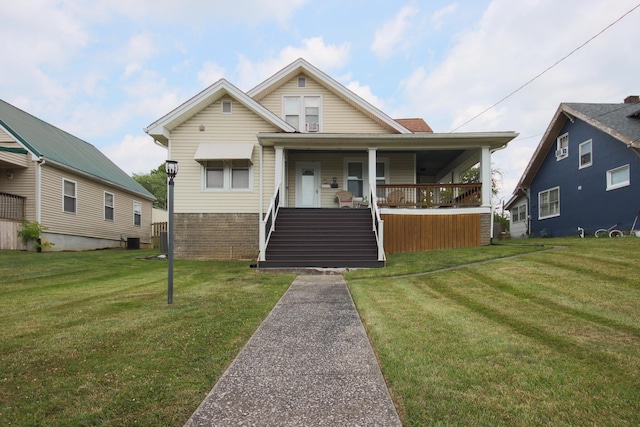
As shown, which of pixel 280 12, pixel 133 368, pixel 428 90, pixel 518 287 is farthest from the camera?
pixel 428 90

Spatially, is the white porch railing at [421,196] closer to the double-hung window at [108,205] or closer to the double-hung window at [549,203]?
the double-hung window at [549,203]

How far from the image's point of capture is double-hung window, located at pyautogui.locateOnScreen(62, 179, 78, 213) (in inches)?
575

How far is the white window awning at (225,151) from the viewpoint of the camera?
11.7 meters

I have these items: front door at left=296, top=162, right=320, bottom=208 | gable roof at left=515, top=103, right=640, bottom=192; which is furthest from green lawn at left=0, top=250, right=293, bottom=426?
gable roof at left=515, top=103, right=640, bottom=192

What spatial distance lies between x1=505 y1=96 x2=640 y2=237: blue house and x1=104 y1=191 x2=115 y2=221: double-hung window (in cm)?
2185

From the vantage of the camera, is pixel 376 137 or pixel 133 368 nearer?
pixel 133 368

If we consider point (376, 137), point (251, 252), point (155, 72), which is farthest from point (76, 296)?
point (155, 72)

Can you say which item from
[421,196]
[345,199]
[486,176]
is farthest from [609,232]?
[345,199]

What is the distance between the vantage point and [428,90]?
17.3 meters

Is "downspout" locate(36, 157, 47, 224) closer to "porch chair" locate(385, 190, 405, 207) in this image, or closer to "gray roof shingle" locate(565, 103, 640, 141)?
"porch chair" locate(385, 190, 405, 207)

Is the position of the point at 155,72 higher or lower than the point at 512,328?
higher

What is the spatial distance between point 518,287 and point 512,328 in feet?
7.53

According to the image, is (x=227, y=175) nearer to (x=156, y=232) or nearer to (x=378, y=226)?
(x=378, y=226)

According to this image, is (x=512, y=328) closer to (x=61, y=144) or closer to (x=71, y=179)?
(x=71, y=179)
